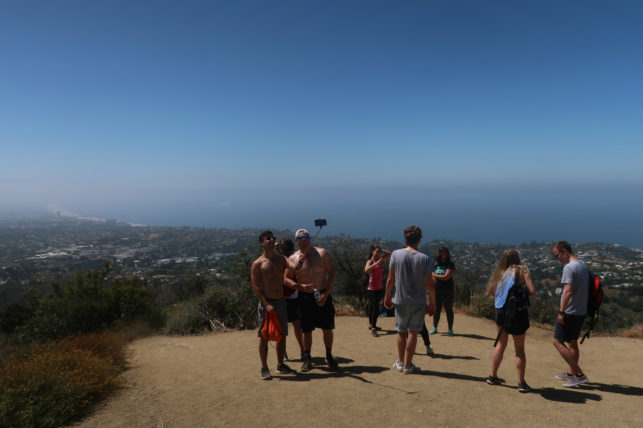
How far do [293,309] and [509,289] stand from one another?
2.81 meters

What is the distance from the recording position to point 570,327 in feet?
13.7

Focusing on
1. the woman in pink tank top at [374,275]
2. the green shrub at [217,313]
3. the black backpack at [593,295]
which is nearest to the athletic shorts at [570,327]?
the black backpack at [593,295]

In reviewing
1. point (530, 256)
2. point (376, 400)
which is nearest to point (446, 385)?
point (376, 400)

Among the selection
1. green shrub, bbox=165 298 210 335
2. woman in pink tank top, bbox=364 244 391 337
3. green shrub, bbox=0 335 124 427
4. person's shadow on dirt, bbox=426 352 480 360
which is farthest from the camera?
green shrub, bbox=165 298 210 335

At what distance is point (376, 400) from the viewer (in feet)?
12.1

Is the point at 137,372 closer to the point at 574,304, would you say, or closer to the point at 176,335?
the point at 176,335

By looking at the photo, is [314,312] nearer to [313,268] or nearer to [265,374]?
[313,268]

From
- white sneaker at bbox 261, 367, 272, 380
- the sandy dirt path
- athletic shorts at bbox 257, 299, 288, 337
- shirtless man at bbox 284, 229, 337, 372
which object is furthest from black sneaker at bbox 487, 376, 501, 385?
white sneaker at bbox 261, 367, 272, 380

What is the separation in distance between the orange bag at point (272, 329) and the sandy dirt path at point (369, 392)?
608 millimetres

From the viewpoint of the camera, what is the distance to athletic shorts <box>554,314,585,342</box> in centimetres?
414

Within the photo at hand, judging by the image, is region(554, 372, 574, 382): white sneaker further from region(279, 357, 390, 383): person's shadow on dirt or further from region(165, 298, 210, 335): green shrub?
region(165, 298, 210, 335): green shrub

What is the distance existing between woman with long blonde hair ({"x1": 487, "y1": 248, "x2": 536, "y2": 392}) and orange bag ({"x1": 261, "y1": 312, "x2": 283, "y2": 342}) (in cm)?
274

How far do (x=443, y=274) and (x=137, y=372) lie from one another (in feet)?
18.4

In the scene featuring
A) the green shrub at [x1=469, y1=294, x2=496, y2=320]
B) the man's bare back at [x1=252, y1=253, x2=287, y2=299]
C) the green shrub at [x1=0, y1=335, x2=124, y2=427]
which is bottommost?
the green shrub at [x1=469, y1=294, x2=496, y2=320]
